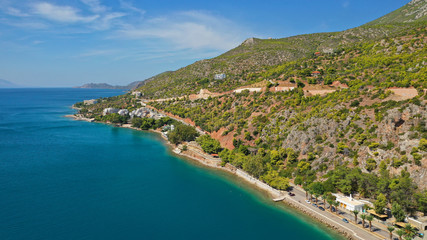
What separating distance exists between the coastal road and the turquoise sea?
7.65 feet

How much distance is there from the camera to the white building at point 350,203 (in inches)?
1537

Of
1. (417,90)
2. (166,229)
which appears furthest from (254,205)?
(417,90)

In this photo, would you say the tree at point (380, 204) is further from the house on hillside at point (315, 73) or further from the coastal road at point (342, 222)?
the house on hillside at point (315, 73)

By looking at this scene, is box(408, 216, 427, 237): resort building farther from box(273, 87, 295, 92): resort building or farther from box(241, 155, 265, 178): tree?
box(273, 87, 295, 92): resort building

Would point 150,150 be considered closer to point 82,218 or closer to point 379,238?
point 82,218

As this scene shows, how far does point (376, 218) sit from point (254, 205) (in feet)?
62.7

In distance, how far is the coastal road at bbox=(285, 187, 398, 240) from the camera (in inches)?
1350

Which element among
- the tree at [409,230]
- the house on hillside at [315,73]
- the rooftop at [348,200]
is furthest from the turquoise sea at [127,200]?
the house on hillside at [315,73]

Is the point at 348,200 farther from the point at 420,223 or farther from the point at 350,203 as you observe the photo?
the point at 420,223

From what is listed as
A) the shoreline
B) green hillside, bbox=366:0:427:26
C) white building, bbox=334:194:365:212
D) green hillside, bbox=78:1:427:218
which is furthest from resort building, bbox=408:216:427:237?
green hillside, bbox=366:0:427:26

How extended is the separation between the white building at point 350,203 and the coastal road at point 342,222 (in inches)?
46.1

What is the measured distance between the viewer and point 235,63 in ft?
537

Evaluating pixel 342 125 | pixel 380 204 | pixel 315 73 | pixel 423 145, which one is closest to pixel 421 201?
pixel 380 204

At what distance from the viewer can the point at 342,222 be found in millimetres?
37625
